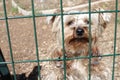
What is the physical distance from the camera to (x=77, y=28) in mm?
4793

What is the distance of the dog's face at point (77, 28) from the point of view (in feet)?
15.8

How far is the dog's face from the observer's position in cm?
481

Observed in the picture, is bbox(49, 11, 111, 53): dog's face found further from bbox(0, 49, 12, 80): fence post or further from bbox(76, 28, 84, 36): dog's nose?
bbox(0, 49, 12, 80): fence post

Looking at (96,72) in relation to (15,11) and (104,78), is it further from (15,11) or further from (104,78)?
(15,11)

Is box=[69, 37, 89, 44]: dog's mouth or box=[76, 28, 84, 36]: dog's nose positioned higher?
box=[76, 28, 84, 36]: dog's nose

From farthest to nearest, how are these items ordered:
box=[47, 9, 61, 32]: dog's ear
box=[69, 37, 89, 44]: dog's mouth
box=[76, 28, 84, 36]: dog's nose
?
box=[47, 9, 61, 32]: dog's ear
box=[69, 37, 89, 44]: dog's mouth
box=[76, 28, 84, 36]: dog's nose

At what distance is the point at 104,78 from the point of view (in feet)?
16.3

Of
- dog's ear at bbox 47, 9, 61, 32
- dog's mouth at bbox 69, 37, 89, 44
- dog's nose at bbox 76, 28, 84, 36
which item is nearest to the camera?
dog's nose at bbox 76, 28, 84, 36

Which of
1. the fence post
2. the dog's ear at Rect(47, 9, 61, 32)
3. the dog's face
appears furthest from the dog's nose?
the fence post

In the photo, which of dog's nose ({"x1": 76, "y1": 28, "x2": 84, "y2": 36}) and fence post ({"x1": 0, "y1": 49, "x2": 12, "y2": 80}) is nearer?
dog's nose ({"x1": 76, "y1": 28, "x2": 84, "y2": 36})

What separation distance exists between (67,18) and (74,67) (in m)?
0.59

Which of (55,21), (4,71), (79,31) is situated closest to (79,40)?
(79,31)

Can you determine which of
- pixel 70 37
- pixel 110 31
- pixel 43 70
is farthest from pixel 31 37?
pixel 70 37

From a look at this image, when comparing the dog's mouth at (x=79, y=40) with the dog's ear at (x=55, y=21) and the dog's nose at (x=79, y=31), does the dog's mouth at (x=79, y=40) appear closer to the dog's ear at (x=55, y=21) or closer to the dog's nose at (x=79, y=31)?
the dog's nose at (x=79, y=31)
